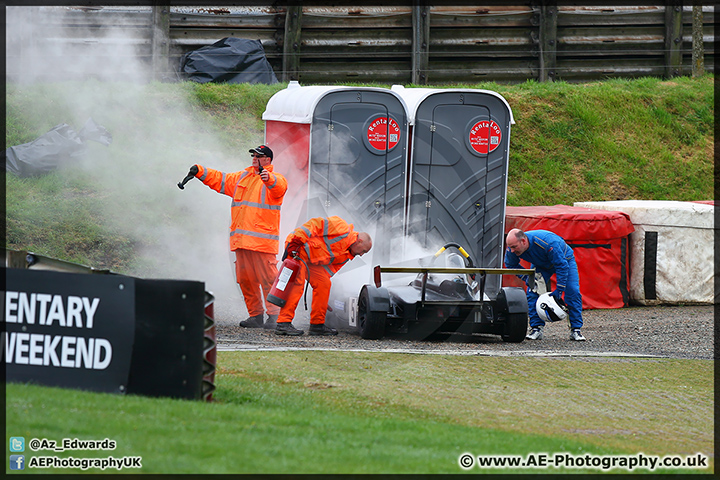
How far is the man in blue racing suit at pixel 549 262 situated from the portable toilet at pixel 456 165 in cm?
106

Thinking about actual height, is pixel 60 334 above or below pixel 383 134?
below

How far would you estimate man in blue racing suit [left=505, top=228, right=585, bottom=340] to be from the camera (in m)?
11.5

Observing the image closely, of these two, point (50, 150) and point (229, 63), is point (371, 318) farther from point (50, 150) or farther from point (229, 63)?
point (229, 63)

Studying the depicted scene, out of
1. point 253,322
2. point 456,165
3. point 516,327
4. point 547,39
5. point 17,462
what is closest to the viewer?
point 17,462

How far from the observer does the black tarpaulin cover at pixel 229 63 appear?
62.8 ft

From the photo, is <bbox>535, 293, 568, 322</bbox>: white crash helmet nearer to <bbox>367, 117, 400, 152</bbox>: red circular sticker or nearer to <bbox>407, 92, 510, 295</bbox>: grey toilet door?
<bbox>407, 92, 510, 295</bbox>: grey toilet door

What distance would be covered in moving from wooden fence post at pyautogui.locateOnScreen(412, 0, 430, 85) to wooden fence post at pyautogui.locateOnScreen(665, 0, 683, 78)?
547cm

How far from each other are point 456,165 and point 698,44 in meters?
10.8

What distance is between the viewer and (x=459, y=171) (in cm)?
1266

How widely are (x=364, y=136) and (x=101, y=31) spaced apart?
350 inches

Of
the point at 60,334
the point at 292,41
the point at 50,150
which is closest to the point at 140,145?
the point at 50,150

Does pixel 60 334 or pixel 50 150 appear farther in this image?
pixel 50 150

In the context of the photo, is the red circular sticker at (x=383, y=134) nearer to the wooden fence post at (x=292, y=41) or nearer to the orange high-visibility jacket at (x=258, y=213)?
the orange high-visibility jacket at (x=258, y=213)

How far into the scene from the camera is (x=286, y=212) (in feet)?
41.3
